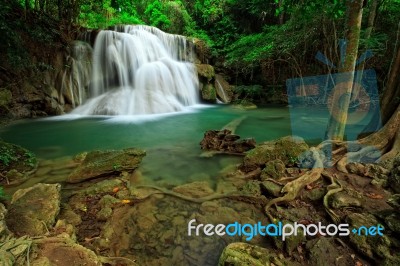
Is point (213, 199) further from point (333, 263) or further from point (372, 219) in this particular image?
point (372, 219)

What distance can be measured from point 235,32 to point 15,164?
1681cm

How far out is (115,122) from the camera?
9.34 metres

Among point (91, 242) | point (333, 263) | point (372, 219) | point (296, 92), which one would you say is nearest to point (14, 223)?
point (91, 242)

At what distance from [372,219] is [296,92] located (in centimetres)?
1238

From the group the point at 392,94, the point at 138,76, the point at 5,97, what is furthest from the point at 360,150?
the point at 138,76

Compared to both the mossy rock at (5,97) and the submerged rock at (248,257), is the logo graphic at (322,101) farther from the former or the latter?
the mossy rock at (5,97)

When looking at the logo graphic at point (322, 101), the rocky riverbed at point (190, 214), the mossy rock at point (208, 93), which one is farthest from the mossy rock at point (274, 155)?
the mossy rock at point (208, 93)

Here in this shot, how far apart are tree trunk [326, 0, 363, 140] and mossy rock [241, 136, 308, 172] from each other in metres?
0.76

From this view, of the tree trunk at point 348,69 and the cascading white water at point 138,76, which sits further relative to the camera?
the cascading white water at point 138,76

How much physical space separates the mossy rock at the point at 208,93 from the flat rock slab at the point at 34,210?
12482 millimetres

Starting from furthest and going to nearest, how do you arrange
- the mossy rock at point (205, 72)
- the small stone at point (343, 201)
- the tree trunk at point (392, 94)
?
1. the mossy rock at point (205, 72)
2. the tree trunk at point (392, 94)
3. the small stone at point (343, 201)

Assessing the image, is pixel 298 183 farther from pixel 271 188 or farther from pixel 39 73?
pixel 39 73

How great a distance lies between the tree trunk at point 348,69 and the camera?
3.99m

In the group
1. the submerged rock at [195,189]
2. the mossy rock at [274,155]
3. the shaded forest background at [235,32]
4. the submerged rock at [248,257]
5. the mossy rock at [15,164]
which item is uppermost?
the shaded forest background at [235,32]
